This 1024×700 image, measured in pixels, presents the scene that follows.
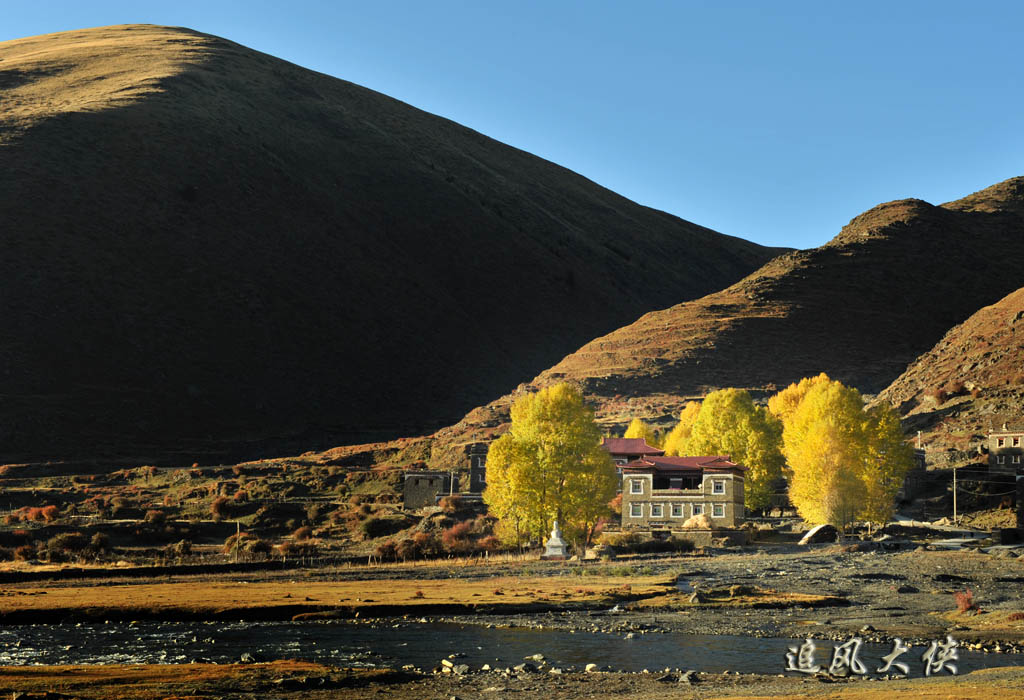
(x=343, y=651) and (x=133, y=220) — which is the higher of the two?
(x=133, y=220)

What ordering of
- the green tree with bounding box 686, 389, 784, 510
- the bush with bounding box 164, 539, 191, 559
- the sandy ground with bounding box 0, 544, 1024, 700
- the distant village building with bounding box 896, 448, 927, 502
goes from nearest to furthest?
the sandy ground with bounding box 0, 544, 1024, 700, the bush with bounding box 164, 539, 191, 559, the distant village building with bounding box 896, 448, 927, 502, the green tree with bounding box 686, 389, 784, 510

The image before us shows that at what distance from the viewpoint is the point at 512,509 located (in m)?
68.0

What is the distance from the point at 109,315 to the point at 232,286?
2542cm

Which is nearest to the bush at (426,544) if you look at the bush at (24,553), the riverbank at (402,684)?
the bush at (24,553)

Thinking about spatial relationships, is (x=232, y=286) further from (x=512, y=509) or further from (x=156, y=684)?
(x=156, y=684)

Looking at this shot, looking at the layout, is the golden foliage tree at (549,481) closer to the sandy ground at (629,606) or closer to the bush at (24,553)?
the sandy ground at (629,606)

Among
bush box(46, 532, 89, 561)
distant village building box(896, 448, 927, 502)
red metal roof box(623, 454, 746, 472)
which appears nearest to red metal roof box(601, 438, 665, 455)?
red metal roof box(623, 454, 746, 472)

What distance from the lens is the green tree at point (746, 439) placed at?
302ft

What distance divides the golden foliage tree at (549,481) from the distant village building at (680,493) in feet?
35.2

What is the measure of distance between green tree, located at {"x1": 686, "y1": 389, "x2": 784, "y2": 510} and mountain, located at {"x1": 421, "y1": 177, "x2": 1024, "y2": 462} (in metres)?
27.8

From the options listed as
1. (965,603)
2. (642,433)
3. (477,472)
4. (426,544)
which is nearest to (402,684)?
(965,603)

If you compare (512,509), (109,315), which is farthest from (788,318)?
(512,509)

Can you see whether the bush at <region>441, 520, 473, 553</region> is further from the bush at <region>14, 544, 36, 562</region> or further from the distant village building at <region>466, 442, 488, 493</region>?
the bush at <region>14, 544, 36, 562</region>

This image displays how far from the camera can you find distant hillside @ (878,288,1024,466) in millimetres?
103812
